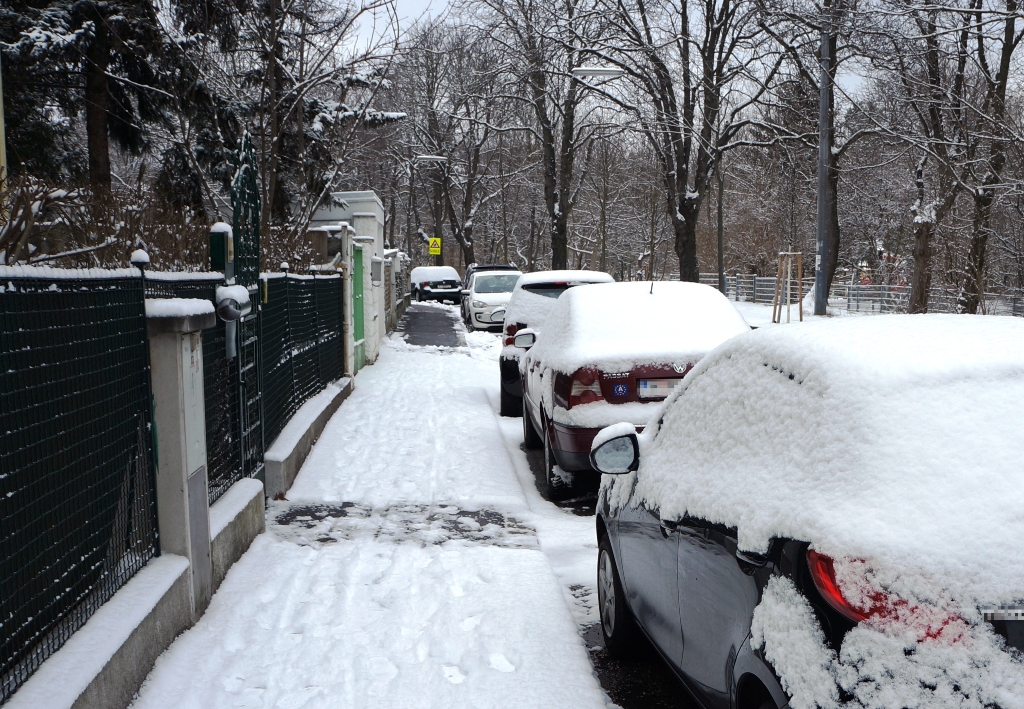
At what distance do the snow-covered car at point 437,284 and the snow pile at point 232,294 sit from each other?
3860cm

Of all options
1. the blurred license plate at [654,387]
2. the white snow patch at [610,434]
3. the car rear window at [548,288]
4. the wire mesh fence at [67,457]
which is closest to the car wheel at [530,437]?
the car rear window at [548,288]

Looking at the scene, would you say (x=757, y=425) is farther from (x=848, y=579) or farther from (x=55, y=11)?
(x=55, y=11)

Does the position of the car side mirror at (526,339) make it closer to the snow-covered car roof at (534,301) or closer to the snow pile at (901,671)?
the snow-covered car roof at (534,301)

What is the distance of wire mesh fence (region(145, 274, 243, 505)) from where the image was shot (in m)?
5.16

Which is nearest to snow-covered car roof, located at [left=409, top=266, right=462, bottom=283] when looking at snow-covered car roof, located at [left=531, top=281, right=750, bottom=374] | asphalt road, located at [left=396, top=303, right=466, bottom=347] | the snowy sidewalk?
asphalt road, located at [left=396, top=303, right=466, bottom=347]

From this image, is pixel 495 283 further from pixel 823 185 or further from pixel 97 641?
pixel 97 641

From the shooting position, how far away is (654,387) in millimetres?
6859

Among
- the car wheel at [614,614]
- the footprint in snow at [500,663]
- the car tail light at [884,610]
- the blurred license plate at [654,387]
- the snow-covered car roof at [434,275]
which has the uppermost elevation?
the car tail light at [884,610]

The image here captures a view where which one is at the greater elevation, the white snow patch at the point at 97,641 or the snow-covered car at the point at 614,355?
the snow-covered car at the point at 614,355

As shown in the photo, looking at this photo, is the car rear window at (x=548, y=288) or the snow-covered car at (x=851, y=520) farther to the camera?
the car rear window at (x=548, y=288)

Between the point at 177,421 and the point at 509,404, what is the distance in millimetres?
7605

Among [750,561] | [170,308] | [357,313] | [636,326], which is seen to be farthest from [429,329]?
[750,561]

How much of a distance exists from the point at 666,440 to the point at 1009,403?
1.42 metres

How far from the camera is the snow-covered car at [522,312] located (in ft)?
37.4
